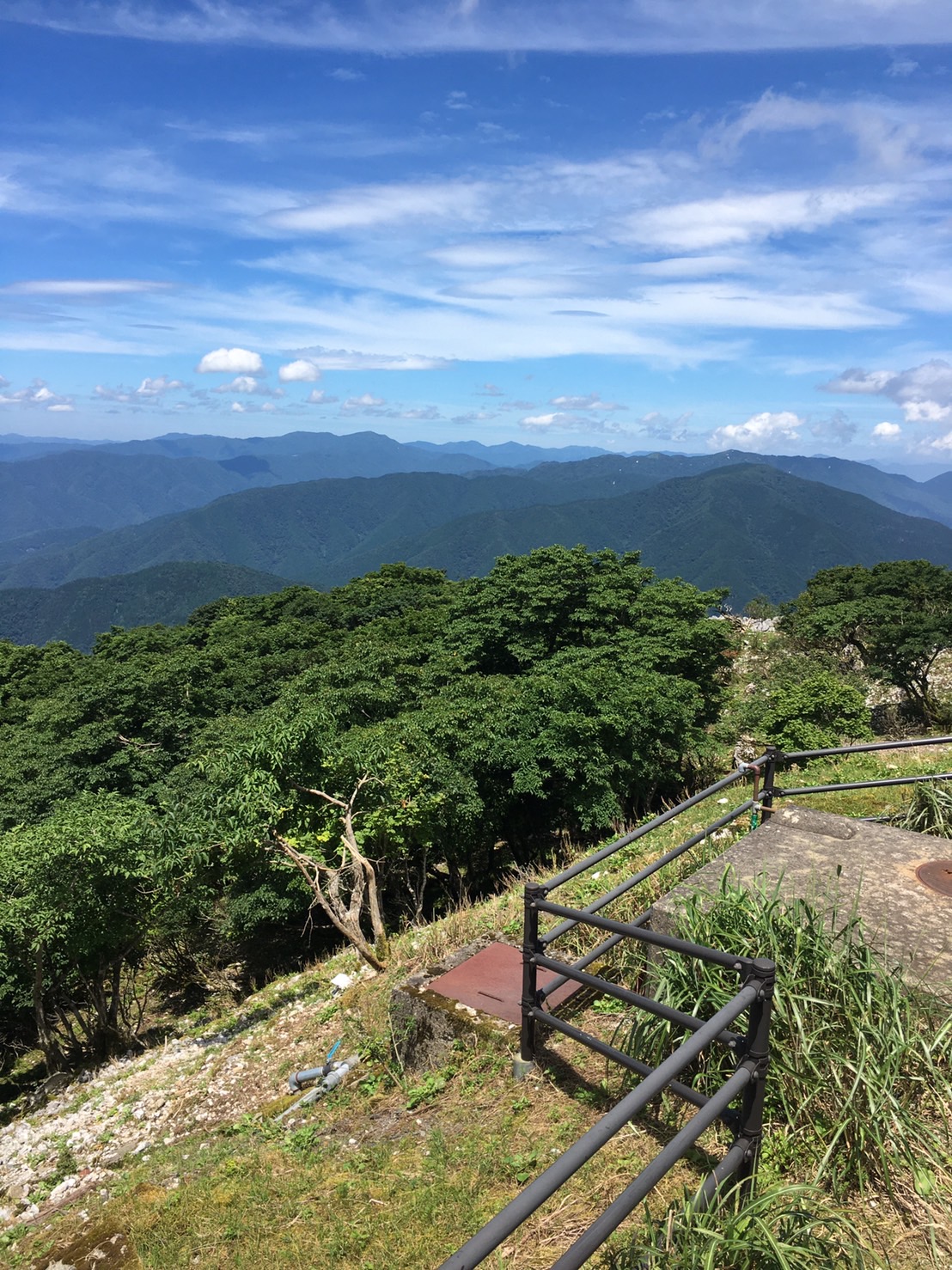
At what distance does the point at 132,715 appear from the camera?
79.0 feet

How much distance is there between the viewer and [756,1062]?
2.51 m

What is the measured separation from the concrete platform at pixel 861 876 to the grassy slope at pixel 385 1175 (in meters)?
0.85

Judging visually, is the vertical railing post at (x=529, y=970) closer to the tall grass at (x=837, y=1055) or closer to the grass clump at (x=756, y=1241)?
the tall grass at (x=837, y=1055)

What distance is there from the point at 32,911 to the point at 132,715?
1516 centimetres

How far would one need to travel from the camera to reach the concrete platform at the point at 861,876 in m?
3.98

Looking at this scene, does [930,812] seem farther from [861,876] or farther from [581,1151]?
[581,1151]

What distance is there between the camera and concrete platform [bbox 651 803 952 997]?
398 centimetres

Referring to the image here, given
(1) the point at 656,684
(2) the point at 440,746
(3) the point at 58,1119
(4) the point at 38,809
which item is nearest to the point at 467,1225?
(3) the point at 58,1119

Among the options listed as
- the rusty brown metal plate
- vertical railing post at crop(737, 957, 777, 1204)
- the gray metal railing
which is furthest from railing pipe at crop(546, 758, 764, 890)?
vertical railing post at crop(737, 957, 777, 1204)

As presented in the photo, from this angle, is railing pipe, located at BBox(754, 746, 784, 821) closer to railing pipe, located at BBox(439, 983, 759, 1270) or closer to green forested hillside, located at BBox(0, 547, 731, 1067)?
railing pipe, located at BBox(439, 983, 759, 1270)

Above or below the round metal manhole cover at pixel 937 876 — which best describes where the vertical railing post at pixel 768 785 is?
above

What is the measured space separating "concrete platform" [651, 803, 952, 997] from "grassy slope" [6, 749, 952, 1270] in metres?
0.85

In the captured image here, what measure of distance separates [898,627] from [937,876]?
27281mm

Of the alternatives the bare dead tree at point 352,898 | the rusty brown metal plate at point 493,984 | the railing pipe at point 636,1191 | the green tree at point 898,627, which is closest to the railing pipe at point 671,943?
the railing pipe at point 636,1191
